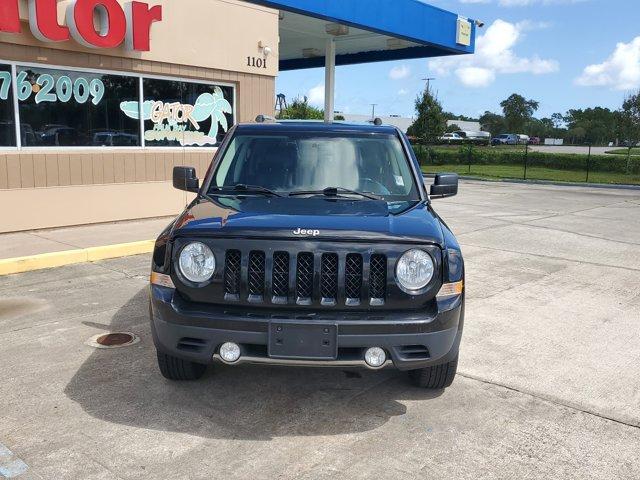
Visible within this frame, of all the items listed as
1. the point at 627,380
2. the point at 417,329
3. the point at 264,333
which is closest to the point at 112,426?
the point at 264,333

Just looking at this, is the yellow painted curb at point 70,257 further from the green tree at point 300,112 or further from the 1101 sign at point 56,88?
the green tree at point 300,112

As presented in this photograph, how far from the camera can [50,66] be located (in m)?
9.95

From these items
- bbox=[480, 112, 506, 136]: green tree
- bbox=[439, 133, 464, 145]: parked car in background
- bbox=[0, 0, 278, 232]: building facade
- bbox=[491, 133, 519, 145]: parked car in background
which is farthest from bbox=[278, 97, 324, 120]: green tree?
bbox=[480, 112, 506, 136]: green tree

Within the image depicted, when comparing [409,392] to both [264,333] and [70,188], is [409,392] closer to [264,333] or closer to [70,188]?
[264,333]

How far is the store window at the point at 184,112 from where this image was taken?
11.8 meters

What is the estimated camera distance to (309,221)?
3623 millimetres

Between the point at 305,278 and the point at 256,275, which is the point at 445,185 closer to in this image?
the point at 305,278

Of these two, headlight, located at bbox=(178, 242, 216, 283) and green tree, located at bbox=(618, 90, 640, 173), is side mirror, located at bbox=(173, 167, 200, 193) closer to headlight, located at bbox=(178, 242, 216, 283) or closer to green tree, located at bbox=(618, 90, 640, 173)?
headlight, located at bbox=(178, 242, 216, 283)

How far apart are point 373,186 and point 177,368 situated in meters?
1.98

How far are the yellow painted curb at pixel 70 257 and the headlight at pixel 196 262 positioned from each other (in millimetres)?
4972

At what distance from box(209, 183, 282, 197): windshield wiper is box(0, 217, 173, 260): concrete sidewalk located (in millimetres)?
4623

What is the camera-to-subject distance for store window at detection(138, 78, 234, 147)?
38.5 feet

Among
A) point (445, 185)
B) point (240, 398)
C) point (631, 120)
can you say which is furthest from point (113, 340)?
point (631, 120)

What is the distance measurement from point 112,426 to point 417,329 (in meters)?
1.92
